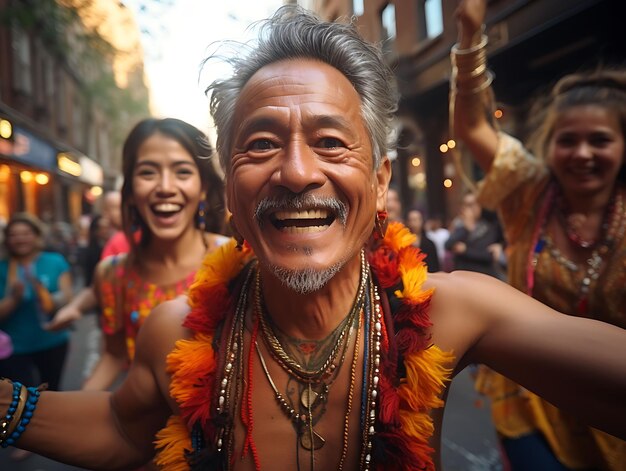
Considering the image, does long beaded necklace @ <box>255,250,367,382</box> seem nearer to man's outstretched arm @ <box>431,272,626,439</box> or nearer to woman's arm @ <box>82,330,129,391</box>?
man's outstretched arm @ <box>431,272,626,439</box>

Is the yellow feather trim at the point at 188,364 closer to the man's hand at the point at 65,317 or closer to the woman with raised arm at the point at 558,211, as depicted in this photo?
the woman with raised arm at the point at 558,211

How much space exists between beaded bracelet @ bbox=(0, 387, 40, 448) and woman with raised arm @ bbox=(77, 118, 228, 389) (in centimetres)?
89

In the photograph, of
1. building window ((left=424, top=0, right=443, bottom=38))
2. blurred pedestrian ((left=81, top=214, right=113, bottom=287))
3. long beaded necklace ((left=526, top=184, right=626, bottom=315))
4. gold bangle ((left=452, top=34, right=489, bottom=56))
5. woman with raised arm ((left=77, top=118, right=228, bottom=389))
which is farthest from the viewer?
building window ((left=424, top=0, right=443, bottom=38))

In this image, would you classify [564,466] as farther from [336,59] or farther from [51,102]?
[51,102]

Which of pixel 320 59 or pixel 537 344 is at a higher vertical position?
pixel 320 59

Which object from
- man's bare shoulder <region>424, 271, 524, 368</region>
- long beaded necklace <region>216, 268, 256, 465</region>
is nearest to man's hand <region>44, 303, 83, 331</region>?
long beaded necklace <region>216, 268, 256, 465</region>

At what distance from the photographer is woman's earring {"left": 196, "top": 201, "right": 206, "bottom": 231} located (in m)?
2.57

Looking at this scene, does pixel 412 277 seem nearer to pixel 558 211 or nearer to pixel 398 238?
pixel 398 238

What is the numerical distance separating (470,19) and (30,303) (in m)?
3.73

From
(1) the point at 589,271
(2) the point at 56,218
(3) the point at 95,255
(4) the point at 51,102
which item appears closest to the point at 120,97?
(4) the point at 51,102

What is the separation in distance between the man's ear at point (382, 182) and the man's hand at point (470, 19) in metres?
0.85

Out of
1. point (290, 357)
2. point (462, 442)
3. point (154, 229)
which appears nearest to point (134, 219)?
point (154, 229)

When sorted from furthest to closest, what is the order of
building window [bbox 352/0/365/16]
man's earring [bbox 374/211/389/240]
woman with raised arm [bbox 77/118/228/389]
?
building window [bbox 352/0/365/16] → woman with raised arm [bbox 77/118/228/389] → man's earring [bbox 374/211/389/240]

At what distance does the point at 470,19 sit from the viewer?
198 cm
